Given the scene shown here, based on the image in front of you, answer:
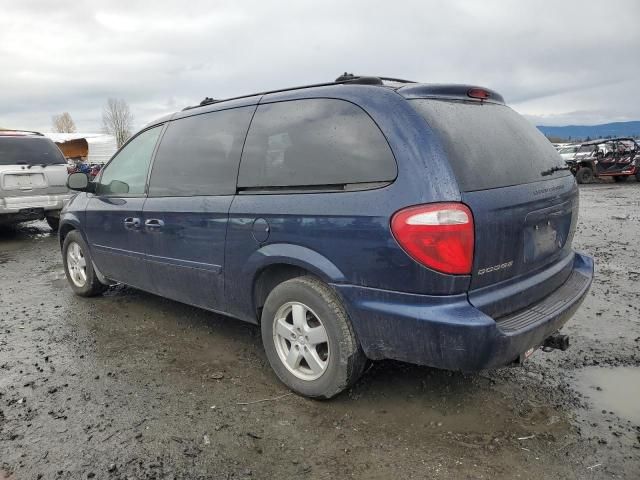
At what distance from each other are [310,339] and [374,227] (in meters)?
0.84

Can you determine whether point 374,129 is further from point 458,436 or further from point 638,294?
point 638,294

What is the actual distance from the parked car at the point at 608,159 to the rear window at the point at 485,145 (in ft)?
58.9

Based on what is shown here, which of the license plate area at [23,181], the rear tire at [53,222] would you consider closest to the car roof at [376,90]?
the license plate area at [23,181]

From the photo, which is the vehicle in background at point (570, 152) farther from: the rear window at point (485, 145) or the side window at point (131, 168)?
the side window at point (131, 168)

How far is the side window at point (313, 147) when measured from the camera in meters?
2.58

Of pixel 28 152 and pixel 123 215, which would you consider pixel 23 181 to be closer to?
pixel 28 152

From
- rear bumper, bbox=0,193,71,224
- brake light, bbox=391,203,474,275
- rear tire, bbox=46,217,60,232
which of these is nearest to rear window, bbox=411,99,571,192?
brake light, bbox=391,203,474,275

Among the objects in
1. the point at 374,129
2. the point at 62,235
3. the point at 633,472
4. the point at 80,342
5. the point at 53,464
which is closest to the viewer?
the point at 633,472

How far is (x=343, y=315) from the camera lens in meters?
2.70

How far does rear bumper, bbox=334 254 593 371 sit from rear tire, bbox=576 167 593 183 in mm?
19948

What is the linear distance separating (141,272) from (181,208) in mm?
914


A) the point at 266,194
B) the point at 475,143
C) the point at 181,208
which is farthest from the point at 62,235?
the point at 475,143

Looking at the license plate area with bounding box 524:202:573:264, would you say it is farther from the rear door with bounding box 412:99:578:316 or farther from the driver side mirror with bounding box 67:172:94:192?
the driver side mirror with bounding box 67:172:94:192

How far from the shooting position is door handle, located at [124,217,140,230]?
13.2 feet
